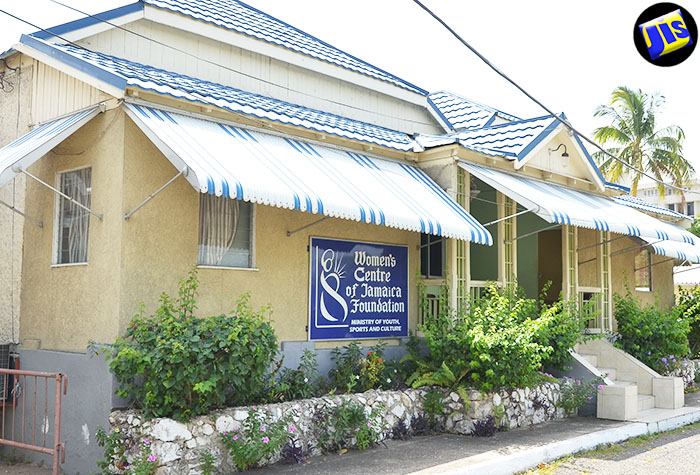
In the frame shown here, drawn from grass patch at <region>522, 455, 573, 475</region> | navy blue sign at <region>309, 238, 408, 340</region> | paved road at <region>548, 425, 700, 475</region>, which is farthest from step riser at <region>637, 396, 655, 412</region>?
navy blue sign at <region>309, 238, 408, 340</region>

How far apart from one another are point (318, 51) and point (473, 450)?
784 centimetres

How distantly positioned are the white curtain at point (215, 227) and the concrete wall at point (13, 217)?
102 inches

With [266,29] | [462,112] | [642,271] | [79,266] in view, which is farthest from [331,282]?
[642,271]

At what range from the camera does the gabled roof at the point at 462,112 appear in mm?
14834

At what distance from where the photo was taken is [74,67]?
318 inches

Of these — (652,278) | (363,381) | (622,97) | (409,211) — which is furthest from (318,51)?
(622,97)

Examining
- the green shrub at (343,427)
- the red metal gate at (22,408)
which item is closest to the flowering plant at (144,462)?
the red metal gate at (22,408)

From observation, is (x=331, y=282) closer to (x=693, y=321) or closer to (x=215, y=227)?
(x=215, y=227)

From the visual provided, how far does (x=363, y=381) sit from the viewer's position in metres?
9.34

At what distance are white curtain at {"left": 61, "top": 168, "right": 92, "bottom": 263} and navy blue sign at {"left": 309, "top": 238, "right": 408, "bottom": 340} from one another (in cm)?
294

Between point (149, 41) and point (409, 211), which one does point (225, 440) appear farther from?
point (149, 41)

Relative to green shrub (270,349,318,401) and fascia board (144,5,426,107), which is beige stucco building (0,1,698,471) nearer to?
fascia board (144,5,426,107)

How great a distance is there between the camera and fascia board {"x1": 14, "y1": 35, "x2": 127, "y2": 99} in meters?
7.58

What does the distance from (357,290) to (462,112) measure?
7.31 meters
